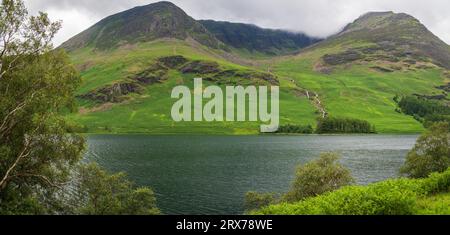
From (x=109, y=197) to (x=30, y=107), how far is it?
19.7 m

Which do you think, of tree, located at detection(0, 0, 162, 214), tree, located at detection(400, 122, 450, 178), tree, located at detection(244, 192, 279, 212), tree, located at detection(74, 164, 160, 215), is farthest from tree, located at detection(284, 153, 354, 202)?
tree, located at detection(0, 0, 162, 214)

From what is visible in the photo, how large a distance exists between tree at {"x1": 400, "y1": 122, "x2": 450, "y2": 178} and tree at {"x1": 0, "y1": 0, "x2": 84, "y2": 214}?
80125 millimetres

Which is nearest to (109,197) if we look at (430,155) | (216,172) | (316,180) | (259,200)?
(259,200)

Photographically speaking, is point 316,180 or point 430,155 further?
point 430,155

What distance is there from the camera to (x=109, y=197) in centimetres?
5991

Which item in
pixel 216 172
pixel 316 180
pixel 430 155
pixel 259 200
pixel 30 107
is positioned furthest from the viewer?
pixel 216 172

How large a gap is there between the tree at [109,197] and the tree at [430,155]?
66124mm

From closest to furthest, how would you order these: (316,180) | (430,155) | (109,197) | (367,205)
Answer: (367,205) < (109,197) < (316,180) < (430,155)

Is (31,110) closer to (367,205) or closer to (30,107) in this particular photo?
(30,107)

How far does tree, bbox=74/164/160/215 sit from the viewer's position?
194ft

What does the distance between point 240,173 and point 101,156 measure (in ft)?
241

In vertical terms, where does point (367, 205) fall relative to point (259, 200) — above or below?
above
